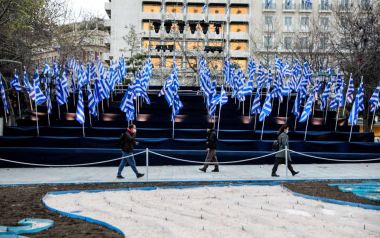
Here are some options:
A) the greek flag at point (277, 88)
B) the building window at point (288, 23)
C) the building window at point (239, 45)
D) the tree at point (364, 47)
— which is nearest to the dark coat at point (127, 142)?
the greek flag at point (277, 88)

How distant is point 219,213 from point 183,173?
7.23 m

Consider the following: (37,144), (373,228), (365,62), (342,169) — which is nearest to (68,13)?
(37,144)

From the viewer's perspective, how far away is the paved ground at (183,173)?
16.6 meters

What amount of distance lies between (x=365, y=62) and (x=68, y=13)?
77.3 ft

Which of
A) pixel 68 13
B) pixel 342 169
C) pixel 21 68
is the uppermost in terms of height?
pixel 68 13

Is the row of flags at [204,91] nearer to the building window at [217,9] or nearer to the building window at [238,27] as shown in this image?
the building window at [238,27]

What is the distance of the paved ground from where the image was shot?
1658cm

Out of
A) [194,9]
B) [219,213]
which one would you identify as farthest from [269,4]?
[219,213]

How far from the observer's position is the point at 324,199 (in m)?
12.5

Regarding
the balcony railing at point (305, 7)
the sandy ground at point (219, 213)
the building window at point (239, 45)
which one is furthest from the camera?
the building window at point (239, 45)

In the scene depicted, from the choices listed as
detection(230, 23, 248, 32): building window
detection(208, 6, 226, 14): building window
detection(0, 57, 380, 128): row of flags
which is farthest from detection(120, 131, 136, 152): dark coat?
detection(208, 6, 226, 14): building window

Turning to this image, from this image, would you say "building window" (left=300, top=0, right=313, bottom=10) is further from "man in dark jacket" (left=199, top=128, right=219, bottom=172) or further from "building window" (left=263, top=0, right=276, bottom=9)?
"man in dark jacket" (left=199, top=128, right=219, bottom=172)

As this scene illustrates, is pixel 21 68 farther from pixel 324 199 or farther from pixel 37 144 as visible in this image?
pixel 324 199

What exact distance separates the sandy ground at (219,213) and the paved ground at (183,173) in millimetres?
2735
